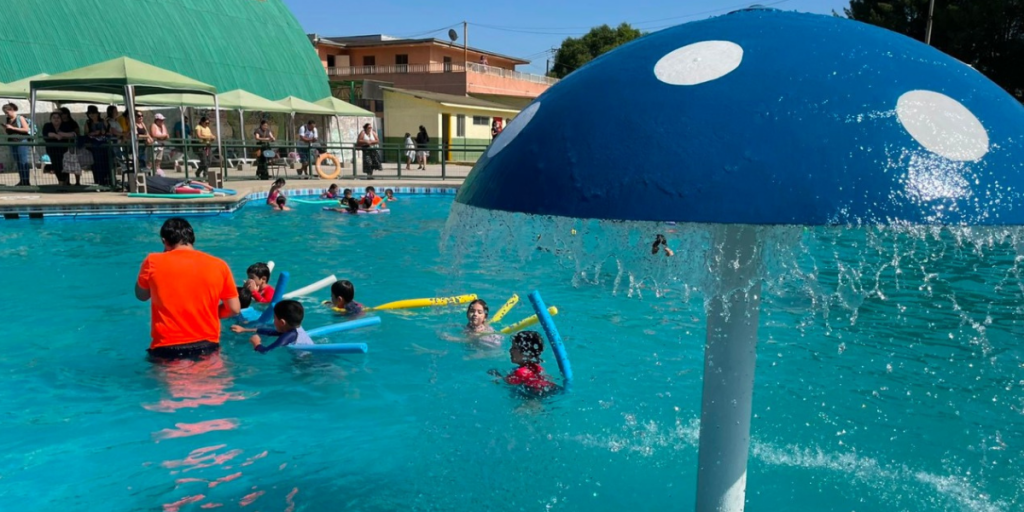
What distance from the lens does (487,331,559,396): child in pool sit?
574 cm

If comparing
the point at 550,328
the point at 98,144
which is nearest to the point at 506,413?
the point at 550,328

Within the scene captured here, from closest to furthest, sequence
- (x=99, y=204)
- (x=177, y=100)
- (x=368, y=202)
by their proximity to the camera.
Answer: (x=99, y=204) < (x=368, y=202) < (x=177, y=100)

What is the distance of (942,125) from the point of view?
137cm

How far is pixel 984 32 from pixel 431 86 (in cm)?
2739

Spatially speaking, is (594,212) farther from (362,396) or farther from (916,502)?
(362,396)

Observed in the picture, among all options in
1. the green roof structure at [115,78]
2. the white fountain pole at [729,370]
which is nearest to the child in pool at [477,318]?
the white fountain pole at [729,370]

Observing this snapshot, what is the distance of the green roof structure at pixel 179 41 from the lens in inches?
1013

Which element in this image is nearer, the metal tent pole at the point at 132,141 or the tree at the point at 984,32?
the metal tent pole at the point at 132,141

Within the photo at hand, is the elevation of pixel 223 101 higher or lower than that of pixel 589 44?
lower

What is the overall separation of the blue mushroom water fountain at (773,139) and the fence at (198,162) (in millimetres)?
7525

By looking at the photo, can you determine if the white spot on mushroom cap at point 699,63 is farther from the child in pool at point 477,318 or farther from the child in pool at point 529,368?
the child in pool at point 477,318

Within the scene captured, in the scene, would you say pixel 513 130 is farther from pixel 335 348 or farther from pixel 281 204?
pixel 281 204

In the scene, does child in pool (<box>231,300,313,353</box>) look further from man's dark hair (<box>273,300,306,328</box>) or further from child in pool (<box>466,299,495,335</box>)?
child in pool (<box>466,299,495,335</box>)

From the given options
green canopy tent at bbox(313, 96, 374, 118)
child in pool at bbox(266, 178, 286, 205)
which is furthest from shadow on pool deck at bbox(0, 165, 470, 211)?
green canopy tent at bbox(313, 96, 374, 118)
